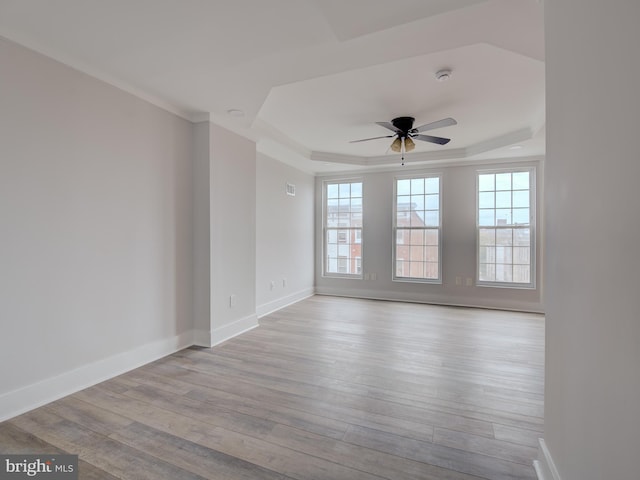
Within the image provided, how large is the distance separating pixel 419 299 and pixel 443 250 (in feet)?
3.28

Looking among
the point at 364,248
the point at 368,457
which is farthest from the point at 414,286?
the point at 368,457

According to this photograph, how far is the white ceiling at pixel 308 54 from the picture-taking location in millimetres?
1781

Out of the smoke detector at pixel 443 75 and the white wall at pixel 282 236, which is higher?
the smoke detector at pixel 443 75

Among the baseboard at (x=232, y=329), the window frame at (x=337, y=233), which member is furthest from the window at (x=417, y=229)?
the baseboard at (x=232, y=329)

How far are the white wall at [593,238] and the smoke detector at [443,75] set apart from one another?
1.18 metres

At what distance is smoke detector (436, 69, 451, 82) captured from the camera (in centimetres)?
265

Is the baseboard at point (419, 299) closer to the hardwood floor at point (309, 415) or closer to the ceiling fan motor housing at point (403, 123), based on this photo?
the hardwood floor at point (309, 415)

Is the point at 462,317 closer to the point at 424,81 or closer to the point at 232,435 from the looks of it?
the point at 424,81

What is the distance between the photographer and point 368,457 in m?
1.70

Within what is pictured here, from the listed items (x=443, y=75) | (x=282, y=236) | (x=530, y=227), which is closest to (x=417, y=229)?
(x=530, y=227)

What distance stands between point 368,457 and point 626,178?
1.69m

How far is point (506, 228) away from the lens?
5.29 meters

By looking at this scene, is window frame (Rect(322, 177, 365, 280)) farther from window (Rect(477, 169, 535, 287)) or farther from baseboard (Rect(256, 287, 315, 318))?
window (Rect(477, 169, 535, 287))

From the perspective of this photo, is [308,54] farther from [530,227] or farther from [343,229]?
[530,227]
